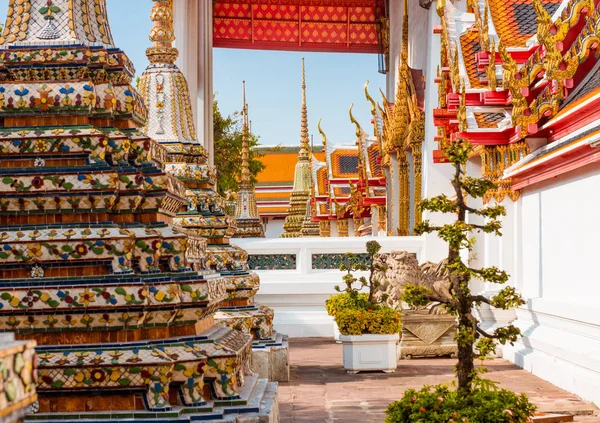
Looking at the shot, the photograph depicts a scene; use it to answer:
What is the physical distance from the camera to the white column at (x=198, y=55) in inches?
635

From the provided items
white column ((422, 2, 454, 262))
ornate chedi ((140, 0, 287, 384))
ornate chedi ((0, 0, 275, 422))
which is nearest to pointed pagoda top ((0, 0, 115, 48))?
ornate chedi ((0, 0, 275, 422))

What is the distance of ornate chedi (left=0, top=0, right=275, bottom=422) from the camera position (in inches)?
182

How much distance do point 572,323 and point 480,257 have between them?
313 centimetres

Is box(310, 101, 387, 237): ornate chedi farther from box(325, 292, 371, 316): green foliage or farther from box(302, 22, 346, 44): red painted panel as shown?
box(325, 292, 371, 316): green foliage

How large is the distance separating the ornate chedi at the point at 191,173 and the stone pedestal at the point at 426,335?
2180mm

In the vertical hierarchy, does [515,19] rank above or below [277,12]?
below

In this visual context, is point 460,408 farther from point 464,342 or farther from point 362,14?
point 362,14

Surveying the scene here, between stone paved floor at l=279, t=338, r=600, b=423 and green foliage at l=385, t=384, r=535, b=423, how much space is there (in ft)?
6.51

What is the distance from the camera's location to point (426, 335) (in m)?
10.8

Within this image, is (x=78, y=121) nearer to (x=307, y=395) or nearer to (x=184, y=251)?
(x=184, y=251)

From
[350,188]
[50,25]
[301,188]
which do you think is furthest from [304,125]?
[50,25]

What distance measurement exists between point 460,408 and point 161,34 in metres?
4.87

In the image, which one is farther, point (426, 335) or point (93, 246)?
point (426, 335)

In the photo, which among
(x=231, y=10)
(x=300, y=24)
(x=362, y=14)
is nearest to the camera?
(x=231, y=10)
